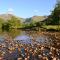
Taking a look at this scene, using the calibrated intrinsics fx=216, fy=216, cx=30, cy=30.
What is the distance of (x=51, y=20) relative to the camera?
84000 millimetres

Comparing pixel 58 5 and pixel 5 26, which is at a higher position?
pixel 58 5

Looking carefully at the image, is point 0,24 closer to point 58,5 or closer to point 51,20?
point 51,20

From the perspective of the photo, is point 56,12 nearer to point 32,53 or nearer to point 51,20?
point 51,20

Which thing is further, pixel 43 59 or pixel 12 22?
pixel 12 22

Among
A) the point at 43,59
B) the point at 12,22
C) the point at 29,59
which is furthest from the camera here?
the point at 12,22

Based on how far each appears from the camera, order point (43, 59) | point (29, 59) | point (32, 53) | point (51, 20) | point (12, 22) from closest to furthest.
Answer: point (43, 59) → point (29, 59) → point (32, 53) → point (51, 20) → point (12, 22)

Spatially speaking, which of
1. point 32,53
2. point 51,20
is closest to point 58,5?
point 51,20

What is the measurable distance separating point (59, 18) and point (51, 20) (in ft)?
33.1

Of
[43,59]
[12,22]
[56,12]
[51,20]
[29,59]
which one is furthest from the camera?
[12,22]

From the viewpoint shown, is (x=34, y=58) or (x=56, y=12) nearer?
(x=34, y=58)

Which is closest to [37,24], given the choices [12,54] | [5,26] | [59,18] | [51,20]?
[51,20]

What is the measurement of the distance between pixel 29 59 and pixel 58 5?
5166cm

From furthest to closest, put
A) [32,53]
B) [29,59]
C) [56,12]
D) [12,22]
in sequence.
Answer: [12,22], [56,12], [32,53], [29,59]

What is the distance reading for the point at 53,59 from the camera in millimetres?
18844
